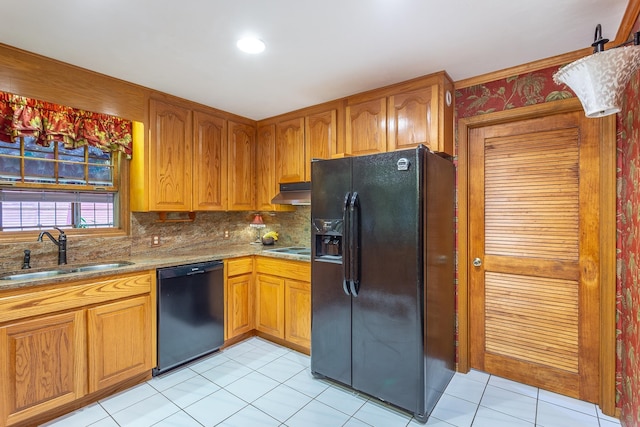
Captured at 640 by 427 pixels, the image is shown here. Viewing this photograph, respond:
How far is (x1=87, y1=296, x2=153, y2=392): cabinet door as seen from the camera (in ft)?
7.18

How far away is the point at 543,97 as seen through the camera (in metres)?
2.28

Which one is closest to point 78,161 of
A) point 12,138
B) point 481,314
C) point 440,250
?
point 12,138

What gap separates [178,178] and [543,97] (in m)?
3.06

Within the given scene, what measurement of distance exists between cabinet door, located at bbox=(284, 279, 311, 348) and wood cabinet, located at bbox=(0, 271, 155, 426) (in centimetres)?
114

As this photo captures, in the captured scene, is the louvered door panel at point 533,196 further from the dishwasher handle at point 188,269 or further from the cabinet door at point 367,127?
the dishwasher handle at point 188,269

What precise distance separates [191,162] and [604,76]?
302 cm

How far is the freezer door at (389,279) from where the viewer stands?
6.57ft

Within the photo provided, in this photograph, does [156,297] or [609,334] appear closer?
[609,334]

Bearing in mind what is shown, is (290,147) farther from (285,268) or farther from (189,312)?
(189,312)

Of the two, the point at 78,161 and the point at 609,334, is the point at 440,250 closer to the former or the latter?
the point at 609,334

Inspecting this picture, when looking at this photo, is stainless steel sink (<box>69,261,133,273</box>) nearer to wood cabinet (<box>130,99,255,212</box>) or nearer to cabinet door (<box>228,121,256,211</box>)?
wood cabinet (<box>130,99,255,212</box>)

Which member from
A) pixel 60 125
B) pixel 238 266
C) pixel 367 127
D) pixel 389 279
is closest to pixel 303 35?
pixel 367 127

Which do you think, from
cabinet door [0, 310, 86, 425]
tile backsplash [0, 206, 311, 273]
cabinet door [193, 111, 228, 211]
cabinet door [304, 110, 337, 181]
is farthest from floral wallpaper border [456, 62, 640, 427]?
cabinet door [0, 310, 86, 425]

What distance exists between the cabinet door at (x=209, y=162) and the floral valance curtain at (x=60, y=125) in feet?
1.93
